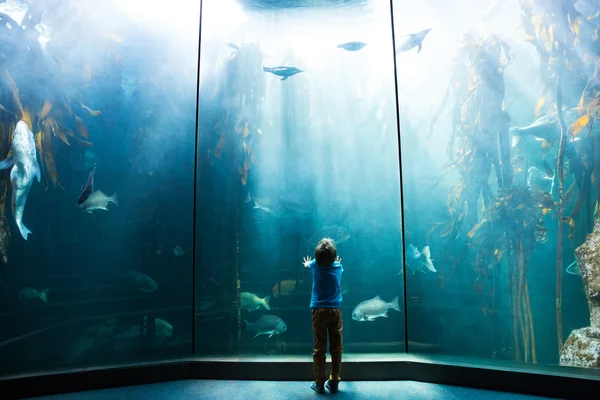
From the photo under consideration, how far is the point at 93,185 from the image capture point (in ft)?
14.4

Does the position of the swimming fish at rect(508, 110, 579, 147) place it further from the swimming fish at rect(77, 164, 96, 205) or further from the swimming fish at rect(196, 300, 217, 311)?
the swimming fish at rect(77, 164, 96, 205)

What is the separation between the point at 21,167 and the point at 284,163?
3825 mm

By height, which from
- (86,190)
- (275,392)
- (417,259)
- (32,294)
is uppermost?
(86,190)

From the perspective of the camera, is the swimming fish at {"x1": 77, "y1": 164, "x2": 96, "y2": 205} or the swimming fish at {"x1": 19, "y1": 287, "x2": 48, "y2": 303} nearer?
the swimming fish at {"x1": 19, "y1": 287, "x2": 48, "y2": 303}

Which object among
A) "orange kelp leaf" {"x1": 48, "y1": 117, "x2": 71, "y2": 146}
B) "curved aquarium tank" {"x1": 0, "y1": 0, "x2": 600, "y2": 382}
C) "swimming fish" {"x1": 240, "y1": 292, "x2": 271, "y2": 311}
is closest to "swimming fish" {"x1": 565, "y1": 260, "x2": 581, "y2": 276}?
"curved aquarium tank" {"x1": 0, "y1": 0, "x2": 600, "y2": 382}

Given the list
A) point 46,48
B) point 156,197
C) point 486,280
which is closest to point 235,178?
point 156,197

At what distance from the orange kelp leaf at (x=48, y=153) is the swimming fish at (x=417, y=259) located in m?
4.91

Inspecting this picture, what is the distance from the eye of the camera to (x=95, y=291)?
4.29 m

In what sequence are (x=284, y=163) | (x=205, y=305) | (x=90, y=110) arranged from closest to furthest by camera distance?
(x=90, y=110)
(x=205, y=305)
(x=284, y=163)

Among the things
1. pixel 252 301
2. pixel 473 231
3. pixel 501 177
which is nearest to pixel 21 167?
pixel 252 301

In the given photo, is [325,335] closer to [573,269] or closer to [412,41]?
[573,269]

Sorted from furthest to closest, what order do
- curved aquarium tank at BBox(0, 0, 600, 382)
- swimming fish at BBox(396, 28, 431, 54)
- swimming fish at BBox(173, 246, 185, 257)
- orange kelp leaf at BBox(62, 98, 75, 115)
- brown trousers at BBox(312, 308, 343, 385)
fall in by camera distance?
swimming fish at BBox(396, 28, 431, 54) → swimming fish at BBox(173, 246, 185, 257) → orange kelp leaf at BBox(62, 98, 75, 115) → curved aquarium tank at BBox(0, 0, 600, 382) → brown trousers at BBox(312, 308, 343, 385)

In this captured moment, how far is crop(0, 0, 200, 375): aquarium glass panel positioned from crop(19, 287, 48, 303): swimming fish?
0.05 ft

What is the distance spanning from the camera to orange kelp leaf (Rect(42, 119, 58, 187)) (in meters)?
4.35
